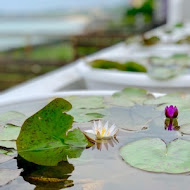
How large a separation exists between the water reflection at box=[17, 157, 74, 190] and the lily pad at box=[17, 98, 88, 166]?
1cm

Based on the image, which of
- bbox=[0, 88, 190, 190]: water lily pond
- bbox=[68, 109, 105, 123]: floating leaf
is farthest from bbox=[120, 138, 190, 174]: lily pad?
bbox=[68, 109, 105, 123]: floating leaf

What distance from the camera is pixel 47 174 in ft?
1.91

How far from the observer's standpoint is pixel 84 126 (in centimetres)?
75

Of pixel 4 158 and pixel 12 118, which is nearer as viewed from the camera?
pixel 4 158

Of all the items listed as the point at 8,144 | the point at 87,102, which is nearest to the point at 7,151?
the point at 8,144

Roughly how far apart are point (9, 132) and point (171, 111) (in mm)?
276

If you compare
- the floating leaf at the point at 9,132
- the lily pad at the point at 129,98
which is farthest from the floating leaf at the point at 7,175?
the lily pad at the point at 129,98

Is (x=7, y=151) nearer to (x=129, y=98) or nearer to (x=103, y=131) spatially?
(x=103, y=131)

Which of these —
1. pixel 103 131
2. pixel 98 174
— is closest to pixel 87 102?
pixel 103 131

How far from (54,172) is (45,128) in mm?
85

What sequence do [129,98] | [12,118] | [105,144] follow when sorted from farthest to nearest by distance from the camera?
[129,98]
[12,118]
[105,144]

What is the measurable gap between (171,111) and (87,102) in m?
0.18

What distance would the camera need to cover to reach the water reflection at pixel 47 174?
21.8 inches

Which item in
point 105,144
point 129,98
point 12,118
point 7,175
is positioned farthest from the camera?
point 129,98
